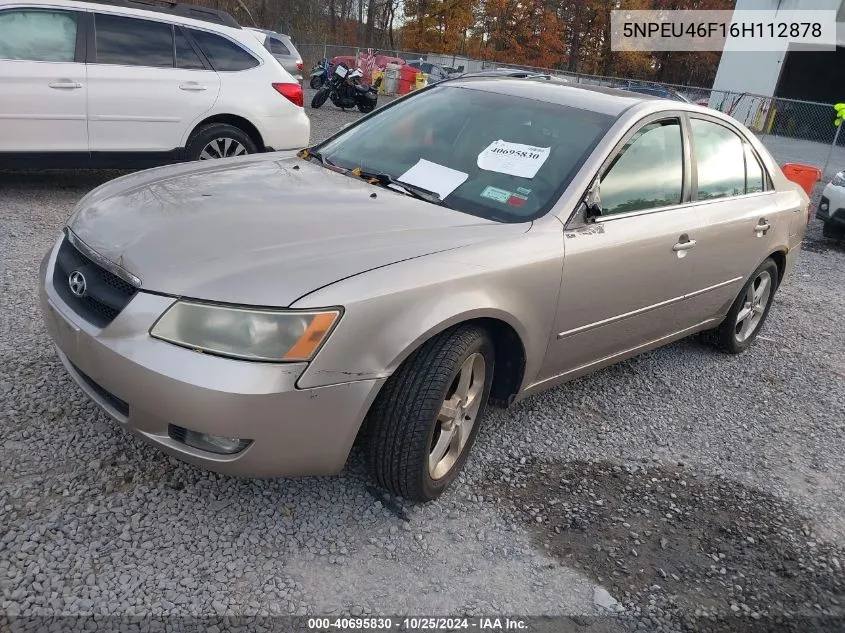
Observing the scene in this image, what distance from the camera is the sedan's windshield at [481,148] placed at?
10.1 feet

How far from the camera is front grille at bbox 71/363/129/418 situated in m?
2.37

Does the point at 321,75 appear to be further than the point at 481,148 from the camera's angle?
Yes

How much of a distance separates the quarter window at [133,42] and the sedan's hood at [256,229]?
3462mm

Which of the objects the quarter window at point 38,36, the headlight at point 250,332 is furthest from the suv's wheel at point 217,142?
the headlight at point 250,332

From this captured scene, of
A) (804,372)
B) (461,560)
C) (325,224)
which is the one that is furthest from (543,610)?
(804,372)

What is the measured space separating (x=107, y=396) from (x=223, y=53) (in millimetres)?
5131

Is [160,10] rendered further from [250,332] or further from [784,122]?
[784,122]

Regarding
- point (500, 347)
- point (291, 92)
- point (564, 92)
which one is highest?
point (564, 92)

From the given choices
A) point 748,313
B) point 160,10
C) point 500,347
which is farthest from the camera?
point 160,10

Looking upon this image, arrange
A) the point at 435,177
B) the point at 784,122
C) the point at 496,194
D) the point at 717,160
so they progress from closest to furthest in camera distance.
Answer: the point at 496,194, the point at 435,177, the point at 717,160, the point at 784,122

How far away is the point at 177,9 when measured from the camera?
659cm

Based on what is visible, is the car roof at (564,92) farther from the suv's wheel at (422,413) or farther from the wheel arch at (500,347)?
the suv's wheel at (422,413)

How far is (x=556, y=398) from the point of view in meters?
3.87

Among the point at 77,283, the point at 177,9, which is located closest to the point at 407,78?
the point at 177,9
